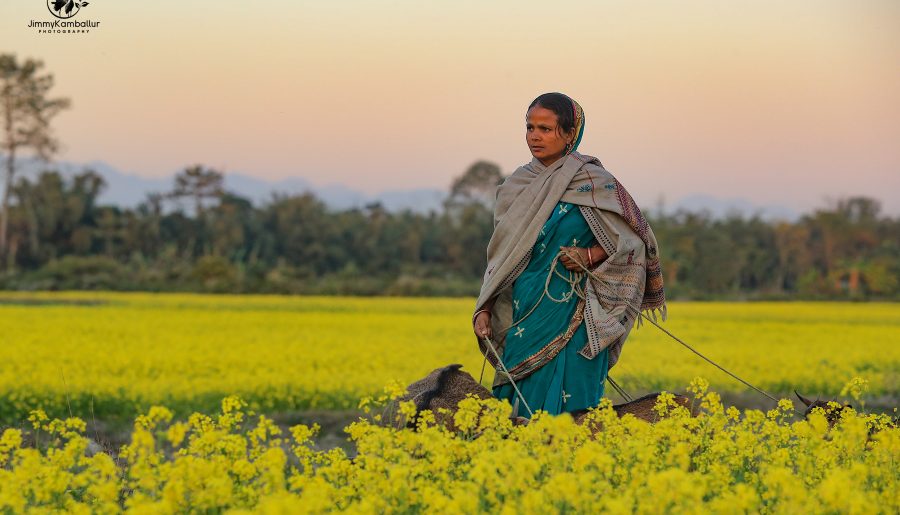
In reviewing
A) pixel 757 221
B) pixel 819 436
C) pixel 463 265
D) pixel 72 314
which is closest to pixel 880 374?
pixel 819 436

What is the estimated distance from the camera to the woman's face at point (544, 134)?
5066mm

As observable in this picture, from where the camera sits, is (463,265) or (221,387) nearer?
(221,387)

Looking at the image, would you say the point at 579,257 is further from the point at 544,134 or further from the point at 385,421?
the point at 385,421

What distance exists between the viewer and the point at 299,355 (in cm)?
1377

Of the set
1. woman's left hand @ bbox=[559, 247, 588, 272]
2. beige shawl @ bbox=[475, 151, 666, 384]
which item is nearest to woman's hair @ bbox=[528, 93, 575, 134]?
beige shawl @ bbox=[475, 151, 666, 384]

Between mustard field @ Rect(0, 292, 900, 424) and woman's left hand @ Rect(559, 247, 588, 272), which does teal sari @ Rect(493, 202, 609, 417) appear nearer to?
woman's left hand @ Rect(559, 247, 588, 272)

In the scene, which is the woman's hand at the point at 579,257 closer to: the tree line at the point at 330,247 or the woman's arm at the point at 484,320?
the woman's arm at the point at 484,320

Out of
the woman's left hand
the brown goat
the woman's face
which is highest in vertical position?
the woman's face

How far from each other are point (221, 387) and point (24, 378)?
1.91 m

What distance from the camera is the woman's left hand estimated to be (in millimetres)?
5145

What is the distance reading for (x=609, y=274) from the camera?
519 cm

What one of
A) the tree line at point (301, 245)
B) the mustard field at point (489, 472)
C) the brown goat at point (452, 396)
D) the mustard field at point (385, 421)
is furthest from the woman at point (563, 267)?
the tree line at point (301, 245)

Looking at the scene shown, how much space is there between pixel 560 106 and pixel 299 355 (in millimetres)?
9283

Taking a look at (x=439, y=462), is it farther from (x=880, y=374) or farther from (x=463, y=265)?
(x=463, y=265)
